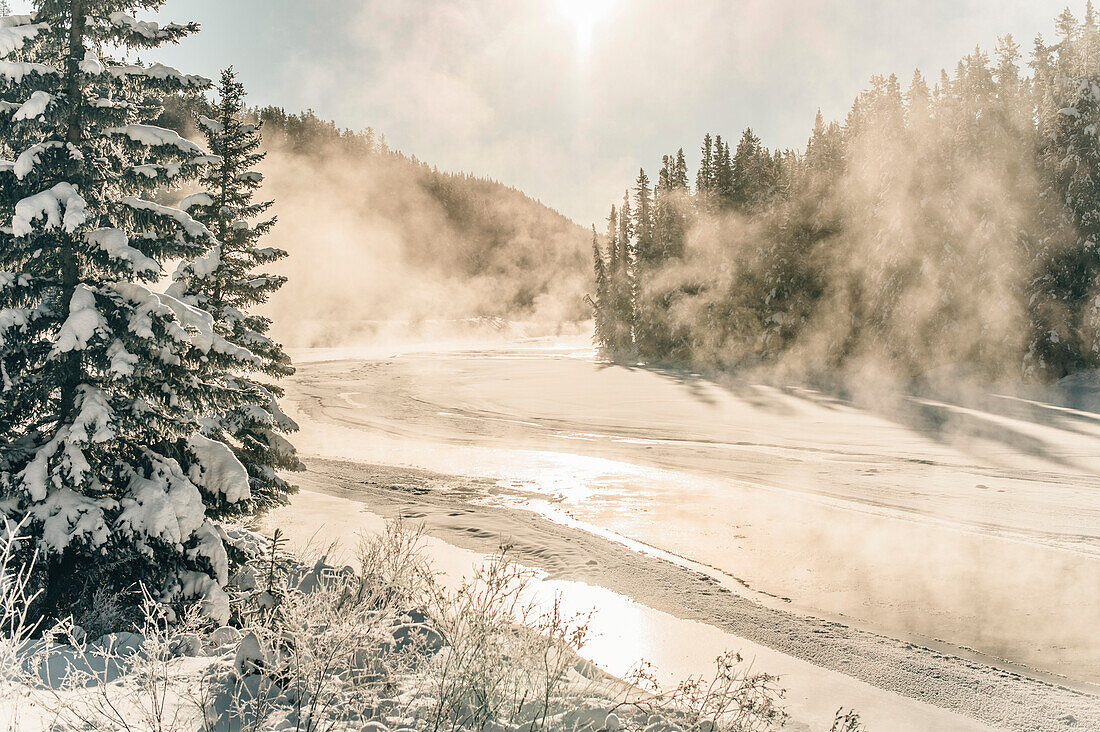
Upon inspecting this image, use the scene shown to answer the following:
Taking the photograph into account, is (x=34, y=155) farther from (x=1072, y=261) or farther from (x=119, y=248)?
(x=1072, y=261)

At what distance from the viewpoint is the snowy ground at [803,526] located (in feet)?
22.2

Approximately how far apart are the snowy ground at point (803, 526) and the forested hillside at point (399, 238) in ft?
218

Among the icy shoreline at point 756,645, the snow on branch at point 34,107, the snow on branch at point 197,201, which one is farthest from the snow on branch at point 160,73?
the icy shoreline at point 756,645

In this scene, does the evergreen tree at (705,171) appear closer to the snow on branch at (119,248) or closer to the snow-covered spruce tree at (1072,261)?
the snow-covered spruce tree at (1072,261)

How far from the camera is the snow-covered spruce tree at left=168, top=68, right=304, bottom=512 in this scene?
29.2 ft

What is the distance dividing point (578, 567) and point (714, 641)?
279cm

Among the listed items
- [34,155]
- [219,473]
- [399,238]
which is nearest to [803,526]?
[219,473]

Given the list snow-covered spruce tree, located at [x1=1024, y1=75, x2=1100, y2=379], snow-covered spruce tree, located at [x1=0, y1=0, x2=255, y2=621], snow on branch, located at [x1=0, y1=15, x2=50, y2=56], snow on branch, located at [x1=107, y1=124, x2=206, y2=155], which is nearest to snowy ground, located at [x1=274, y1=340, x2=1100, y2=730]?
snow-covered spruce tree, located at [x1=1024, y1=75, x2=1100, y2=379]

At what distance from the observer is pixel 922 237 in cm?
3234

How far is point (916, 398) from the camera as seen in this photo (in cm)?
2809

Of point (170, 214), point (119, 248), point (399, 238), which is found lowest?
point (119, 248)

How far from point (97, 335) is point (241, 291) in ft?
14.6

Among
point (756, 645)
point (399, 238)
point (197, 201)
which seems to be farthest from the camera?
point (399, 238)

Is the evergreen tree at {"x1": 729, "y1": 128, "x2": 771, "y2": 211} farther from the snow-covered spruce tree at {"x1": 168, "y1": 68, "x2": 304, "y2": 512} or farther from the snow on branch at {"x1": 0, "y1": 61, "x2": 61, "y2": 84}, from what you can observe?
the snow on branch at {"x1": 0, "y1": 61, "x2": 61, "y2": 84}
